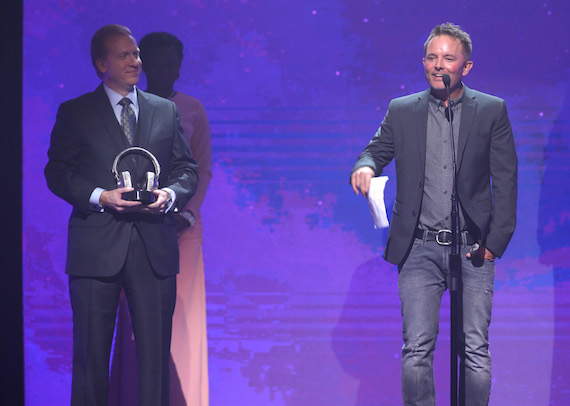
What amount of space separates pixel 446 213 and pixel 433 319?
49cm

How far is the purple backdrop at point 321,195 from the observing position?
4211mm

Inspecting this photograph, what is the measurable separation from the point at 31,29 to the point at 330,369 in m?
2.74

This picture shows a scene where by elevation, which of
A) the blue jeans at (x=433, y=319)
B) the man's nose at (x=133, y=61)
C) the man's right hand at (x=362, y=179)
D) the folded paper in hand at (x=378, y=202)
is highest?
the man's nose at (x=133, y=61)

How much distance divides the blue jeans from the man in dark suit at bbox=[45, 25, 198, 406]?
43.0 inches

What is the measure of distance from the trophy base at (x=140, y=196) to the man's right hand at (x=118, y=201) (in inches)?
0.8

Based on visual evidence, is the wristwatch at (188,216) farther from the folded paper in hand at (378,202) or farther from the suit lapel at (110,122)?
the folded paper in hand at (378,202)

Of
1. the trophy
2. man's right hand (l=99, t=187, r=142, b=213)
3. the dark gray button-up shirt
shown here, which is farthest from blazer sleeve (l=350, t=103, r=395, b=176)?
man's right hand (l=99, t=187, r=142, b=213)

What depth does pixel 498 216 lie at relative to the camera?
10.5 feet

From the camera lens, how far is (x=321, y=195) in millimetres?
4246

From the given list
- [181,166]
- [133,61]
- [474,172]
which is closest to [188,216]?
[181,166]

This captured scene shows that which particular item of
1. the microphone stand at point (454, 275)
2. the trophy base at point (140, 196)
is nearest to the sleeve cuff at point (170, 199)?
the trophy base at point (140, 196)

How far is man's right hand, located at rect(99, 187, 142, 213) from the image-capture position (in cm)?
299

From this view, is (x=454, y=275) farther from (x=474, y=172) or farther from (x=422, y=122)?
(x=422, y=122)

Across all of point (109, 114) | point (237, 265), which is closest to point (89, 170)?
point (109, 114)
